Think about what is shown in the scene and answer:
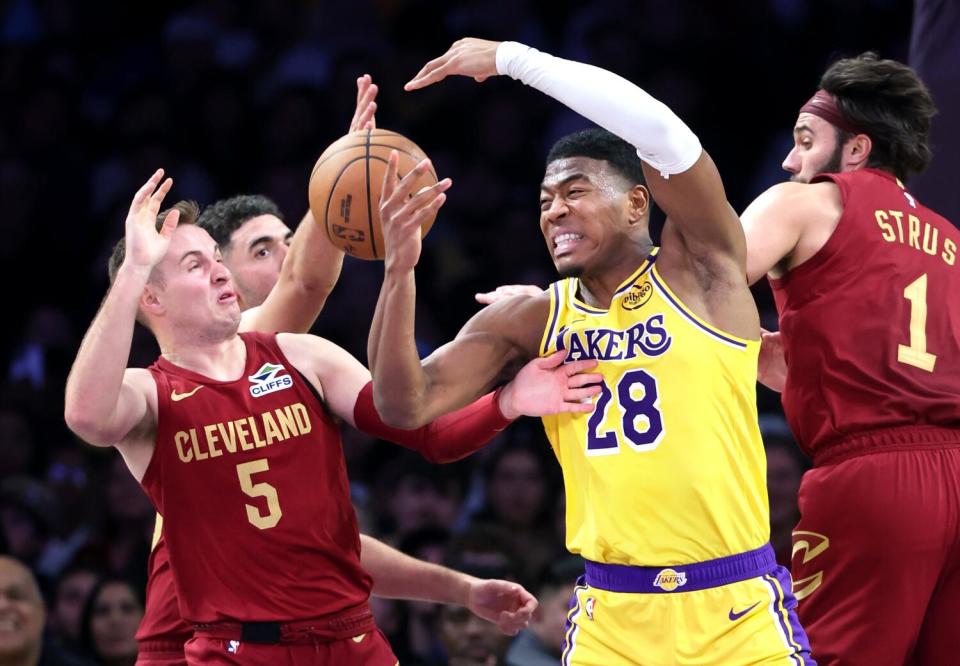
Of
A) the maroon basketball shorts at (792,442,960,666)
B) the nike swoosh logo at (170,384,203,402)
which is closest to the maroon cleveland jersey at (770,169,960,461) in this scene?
the maroon basketball shorts at (792,442,960,666)

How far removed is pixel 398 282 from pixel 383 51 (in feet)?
23.4

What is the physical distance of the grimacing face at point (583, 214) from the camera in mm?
4219

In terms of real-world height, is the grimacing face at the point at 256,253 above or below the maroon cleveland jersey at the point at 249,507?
above

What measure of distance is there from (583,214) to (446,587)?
4.82ft

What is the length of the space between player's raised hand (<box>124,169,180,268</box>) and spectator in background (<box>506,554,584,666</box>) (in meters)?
2.66

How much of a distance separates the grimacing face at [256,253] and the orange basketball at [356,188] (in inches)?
37.4

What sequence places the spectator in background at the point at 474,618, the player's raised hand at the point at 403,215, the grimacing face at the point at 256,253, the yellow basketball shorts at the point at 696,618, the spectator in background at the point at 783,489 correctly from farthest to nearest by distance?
the spectator in background at the point at 783,489
the spectator in background at the point at 474,618
the grimacing face at the point at 256,253
the player's raised hand at the point at 403,215
the yellow basketball shorts at the point at 696,618

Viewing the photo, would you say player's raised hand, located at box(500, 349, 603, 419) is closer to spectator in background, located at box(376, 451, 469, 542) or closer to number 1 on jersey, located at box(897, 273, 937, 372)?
number 1 on jersey, located at box(897, 273, 937, 372)

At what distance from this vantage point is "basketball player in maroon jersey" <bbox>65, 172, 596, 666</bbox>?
4.41 m

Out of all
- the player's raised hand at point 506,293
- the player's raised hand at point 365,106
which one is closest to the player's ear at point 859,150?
the player's raised hand at point 506,293

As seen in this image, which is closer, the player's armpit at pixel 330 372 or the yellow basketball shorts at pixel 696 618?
the yellow basketball shorts at pixel 696 618

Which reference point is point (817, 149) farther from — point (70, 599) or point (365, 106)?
point (70, 599)

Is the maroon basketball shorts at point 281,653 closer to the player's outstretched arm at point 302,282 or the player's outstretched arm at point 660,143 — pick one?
the player's outstretched arm at point 302,282

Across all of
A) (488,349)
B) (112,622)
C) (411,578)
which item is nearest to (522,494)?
(112,622)
